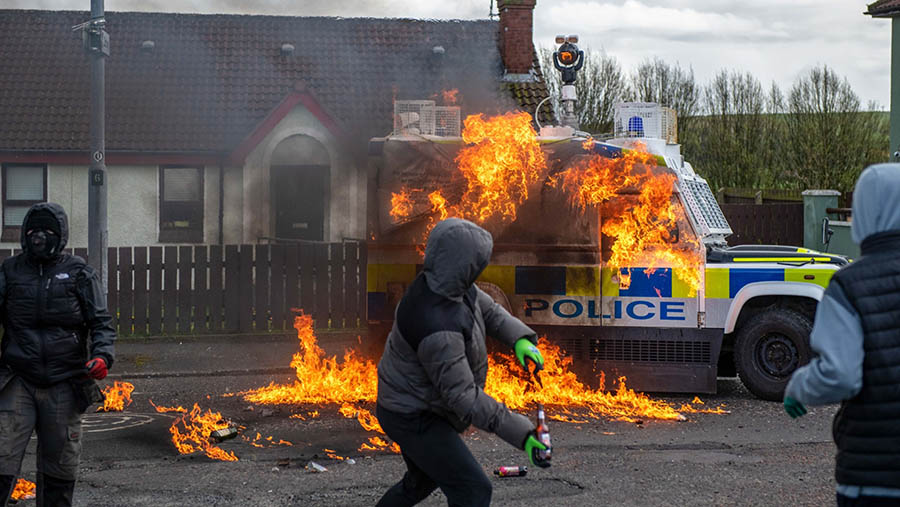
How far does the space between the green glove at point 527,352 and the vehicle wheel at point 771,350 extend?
5.82 meters

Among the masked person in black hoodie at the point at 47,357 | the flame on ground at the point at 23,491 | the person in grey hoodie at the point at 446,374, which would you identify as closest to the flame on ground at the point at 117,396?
the flame on ground at the point at 23,491

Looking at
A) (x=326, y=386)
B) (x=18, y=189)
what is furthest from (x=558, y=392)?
(x=18, y=189)

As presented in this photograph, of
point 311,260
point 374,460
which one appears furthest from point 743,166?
point 374,460

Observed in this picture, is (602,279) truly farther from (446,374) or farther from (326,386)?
(446,374)

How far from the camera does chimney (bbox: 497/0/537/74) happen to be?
22.3 metres

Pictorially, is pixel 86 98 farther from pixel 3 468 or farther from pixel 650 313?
pixel 3 468

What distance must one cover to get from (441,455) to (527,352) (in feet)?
1.87

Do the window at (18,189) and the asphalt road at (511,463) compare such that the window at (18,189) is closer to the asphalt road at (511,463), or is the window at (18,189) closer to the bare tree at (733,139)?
the asphalt road at (511,463)

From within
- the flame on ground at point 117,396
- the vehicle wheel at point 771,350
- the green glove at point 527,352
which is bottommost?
the flame on ground at point 117,396

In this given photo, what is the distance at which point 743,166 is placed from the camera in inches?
1353

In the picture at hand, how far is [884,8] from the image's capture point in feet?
91.5

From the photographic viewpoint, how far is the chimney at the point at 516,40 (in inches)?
879

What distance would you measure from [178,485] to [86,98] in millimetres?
16209

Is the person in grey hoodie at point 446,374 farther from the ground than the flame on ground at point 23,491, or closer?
farther from the ground
